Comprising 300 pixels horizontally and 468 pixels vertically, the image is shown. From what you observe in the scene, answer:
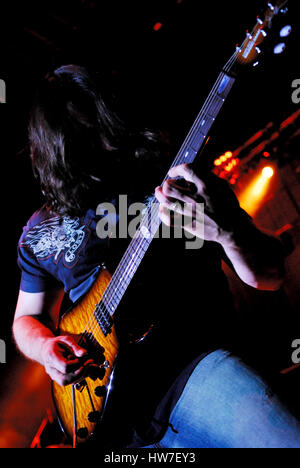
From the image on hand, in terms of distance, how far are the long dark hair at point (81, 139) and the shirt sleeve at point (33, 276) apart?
45 cm

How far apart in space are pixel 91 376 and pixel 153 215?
2.77ft

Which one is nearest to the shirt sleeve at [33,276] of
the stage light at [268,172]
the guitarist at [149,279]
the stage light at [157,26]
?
the guitarist at [149,279]

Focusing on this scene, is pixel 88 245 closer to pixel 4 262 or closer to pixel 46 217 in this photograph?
pixel 46 217

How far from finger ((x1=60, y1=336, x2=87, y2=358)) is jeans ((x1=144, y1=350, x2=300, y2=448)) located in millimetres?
499

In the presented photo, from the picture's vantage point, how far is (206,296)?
1191 mm

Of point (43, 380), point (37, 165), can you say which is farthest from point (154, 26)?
point (43, 380)

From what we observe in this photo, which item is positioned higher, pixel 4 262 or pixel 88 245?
pixel 88 245

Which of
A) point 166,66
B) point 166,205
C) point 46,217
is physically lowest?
point 46,217

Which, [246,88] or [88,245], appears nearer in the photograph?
[246,88]

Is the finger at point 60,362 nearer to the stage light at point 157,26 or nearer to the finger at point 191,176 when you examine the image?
the finger at point 191,176

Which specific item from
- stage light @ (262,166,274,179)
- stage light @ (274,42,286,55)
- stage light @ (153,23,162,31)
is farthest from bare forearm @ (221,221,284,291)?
stage light @ (262,166,274,179)

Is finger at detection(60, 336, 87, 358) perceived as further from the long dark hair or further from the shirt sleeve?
the long dark hair

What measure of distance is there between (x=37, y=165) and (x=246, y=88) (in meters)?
1.36

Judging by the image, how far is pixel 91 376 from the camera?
49.6 inches
